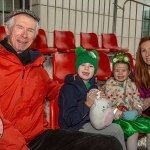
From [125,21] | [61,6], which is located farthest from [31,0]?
[125,21]

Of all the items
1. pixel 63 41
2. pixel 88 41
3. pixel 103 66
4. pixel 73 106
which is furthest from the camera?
pixel 88 41

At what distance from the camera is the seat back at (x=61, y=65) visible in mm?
3023

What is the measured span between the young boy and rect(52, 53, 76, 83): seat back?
661 mm

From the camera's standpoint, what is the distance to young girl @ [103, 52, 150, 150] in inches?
98.0

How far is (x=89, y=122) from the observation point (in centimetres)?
225

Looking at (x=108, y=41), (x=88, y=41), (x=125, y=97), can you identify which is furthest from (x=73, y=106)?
(x=108, y=41)

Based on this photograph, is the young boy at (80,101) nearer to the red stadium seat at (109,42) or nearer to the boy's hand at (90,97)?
the boy's hand at (90,97)

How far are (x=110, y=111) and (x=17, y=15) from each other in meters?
0.90

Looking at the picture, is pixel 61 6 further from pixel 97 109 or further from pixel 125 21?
pixel 97 109

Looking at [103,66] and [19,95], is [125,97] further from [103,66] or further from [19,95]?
[19,95]

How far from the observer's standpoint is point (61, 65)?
3.08 metres

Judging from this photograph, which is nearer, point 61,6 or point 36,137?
point 36,137

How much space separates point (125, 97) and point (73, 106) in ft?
2.33

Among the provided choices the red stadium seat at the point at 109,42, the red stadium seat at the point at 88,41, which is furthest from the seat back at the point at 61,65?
the red stadium seat at the point at 109,42
